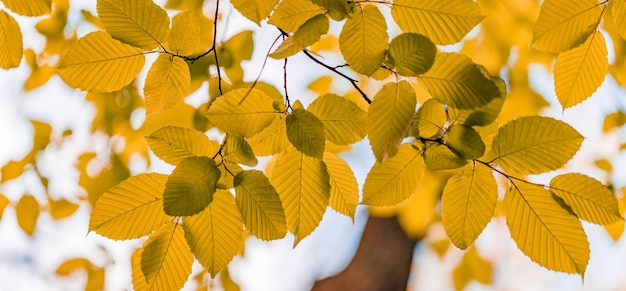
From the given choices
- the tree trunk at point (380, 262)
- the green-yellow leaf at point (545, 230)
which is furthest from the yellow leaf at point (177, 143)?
the tree trunk at point (380, 262)

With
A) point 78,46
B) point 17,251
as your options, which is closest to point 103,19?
point 78,46

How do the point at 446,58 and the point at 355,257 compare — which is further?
the point at 355,257

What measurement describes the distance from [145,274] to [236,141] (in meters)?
0.19

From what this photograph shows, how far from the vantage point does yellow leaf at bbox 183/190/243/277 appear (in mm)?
523

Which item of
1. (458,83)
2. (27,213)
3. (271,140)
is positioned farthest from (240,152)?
(27,213)

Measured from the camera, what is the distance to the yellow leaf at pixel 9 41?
56cm

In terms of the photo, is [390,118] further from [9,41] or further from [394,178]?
[9,41]

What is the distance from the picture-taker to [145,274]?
53 centimetres

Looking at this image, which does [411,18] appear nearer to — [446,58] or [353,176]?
[446,58]

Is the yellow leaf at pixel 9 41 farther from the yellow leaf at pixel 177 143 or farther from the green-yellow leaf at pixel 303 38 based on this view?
the green-yellow leaf at pixel 303 38

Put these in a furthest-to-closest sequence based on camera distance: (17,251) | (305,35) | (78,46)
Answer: (17,251) < (78,46) < (305,35)

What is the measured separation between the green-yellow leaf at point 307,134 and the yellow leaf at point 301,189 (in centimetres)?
6

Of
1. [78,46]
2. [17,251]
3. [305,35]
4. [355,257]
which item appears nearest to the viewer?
[305,35]

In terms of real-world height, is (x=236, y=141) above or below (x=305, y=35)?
below
